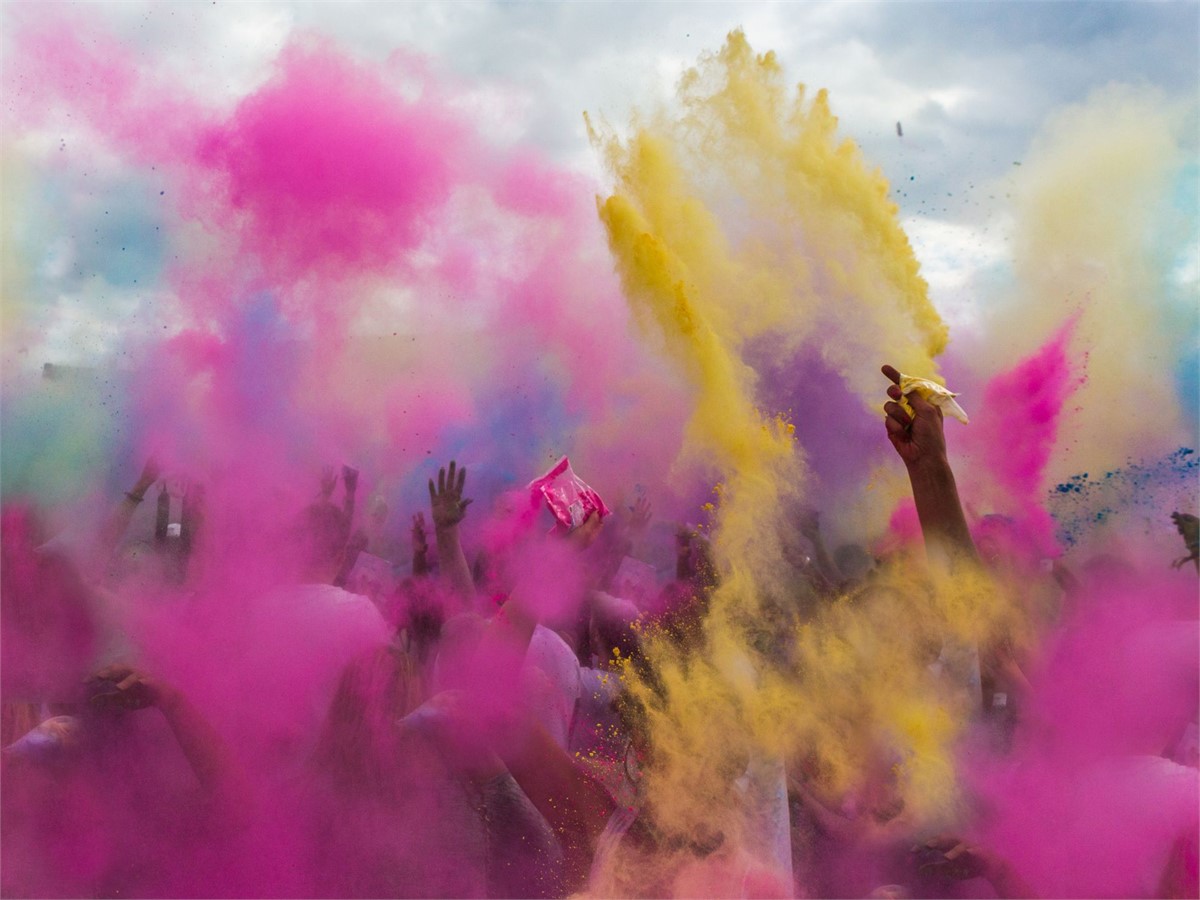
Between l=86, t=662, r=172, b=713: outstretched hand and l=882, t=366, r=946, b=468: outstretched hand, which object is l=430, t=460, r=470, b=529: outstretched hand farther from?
l=882, t=366, r=946, b=468: outstretched hand

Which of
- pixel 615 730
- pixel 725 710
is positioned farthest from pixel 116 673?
pixel 725 710

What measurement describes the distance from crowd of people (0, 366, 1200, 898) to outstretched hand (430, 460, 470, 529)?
536 millimetres

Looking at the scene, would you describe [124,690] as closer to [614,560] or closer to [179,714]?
[179,714]

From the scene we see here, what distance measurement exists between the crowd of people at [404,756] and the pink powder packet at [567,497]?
0.06m

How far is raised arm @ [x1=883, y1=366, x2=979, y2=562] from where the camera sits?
3.91 meters

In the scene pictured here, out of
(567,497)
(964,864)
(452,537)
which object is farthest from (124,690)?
(964,864)

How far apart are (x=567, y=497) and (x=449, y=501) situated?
2.24 feet

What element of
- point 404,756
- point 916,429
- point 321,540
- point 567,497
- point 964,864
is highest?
point 916,429

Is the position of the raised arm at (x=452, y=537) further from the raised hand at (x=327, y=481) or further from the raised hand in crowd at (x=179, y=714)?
the raised hand in crowd at (x=179, y=714)

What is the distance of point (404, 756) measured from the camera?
429cm

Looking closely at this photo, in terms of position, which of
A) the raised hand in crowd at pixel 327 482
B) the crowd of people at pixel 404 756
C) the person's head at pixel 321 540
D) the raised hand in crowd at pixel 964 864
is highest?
the raised hand in crowd at pixel 327 482

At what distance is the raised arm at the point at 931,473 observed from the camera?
391cm

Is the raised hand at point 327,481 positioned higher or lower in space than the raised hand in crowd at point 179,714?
higher

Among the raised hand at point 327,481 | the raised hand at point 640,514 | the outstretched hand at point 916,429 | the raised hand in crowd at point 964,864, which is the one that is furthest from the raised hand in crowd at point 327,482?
the raised hand in crowd at point 964,864
